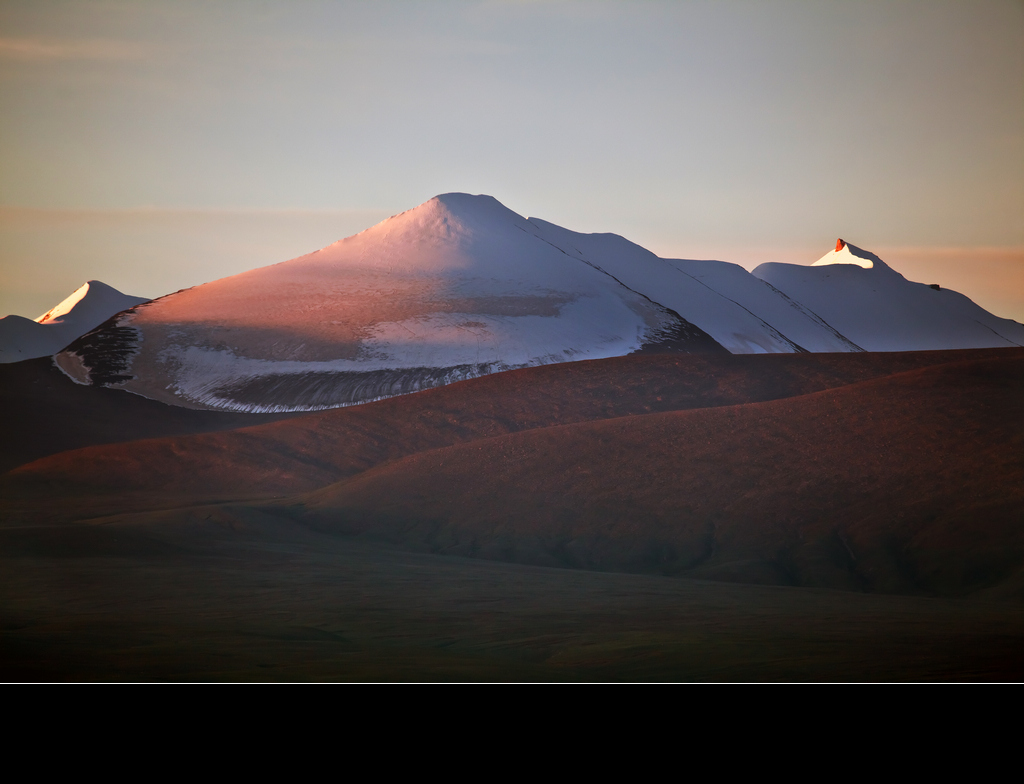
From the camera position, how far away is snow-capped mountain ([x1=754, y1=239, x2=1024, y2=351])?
77.9 metres

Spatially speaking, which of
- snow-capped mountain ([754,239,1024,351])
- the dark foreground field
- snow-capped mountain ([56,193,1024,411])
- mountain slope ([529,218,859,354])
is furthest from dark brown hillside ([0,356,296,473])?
snow-capped mountain ([754,239,1024,351])

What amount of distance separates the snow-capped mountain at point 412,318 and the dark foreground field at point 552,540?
8.70 m

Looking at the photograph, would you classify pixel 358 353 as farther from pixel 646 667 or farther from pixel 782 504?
pixel 646 667

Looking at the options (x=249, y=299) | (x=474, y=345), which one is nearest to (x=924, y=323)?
(x=474, y=345)

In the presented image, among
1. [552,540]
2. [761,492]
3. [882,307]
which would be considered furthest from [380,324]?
[882,307]

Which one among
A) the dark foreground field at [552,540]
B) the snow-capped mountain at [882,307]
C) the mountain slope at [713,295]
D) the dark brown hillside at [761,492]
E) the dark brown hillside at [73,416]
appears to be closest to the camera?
the dark foreground field at [552,540]

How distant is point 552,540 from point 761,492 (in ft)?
13.7

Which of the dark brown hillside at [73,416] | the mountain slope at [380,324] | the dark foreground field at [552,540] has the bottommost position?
the dark foreground field at [552,540]

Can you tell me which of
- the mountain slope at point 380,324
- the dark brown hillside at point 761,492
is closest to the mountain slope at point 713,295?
the mountain slope at point 380,324

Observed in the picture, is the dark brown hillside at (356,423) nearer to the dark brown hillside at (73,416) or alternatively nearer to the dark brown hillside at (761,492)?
the dark brown hillside at (73,416)

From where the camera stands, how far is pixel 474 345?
145 ft

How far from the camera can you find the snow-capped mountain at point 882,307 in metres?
77.9

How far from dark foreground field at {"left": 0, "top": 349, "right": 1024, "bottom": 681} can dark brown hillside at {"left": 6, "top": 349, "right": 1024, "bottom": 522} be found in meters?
0.13
